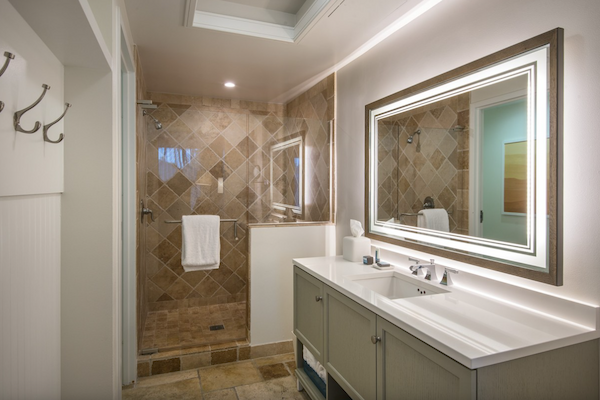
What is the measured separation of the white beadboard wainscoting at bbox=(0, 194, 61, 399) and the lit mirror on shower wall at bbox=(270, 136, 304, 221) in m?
1.74

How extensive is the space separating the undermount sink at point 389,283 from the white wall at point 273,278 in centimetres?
100

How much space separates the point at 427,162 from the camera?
2.03 m

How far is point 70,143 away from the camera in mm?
1426

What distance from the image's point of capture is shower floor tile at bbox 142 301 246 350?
284cm

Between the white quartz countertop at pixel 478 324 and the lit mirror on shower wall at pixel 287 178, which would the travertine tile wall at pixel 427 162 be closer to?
the white quartz countertop at pixel 478 324

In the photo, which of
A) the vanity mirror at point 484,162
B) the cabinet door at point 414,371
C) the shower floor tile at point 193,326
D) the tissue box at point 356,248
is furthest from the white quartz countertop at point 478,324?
the shower floor tile at point 193,326

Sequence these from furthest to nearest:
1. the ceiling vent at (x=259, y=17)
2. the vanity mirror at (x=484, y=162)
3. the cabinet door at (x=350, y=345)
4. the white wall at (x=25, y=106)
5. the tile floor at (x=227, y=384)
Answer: the tile floor at (x=227, y=384), the ceiling vent at (x=259, y=17), the cabinet door at (x=350, y=345), the vanity mirror at (x=484, y=162), the white wall at (x=25, y=106)

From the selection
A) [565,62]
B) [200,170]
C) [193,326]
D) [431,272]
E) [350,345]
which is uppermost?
[565,62]

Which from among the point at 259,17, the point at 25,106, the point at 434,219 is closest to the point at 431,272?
the point at 434,219

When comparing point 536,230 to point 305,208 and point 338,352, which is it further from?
point 305,208

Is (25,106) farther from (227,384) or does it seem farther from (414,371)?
(227,384)

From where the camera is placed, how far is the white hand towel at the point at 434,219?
1.89 metres

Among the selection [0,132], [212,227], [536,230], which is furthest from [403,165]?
[0,132]

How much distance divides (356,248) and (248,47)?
1.56 m
